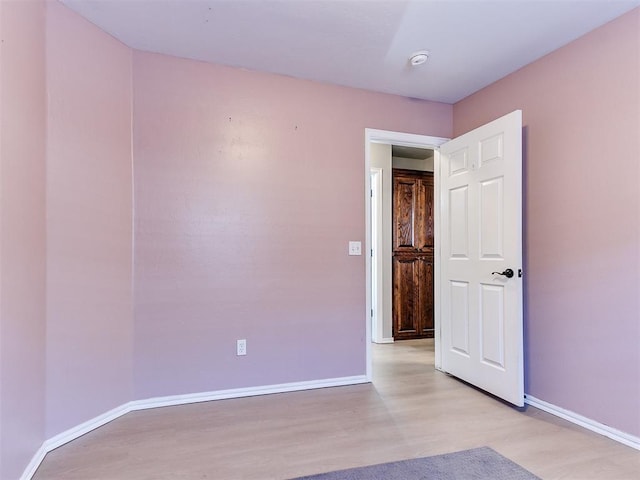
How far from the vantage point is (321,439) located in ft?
6.79

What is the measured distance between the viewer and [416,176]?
4684 mm

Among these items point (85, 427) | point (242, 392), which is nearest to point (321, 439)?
point (242, 392)

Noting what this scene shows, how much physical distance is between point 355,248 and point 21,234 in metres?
2.09

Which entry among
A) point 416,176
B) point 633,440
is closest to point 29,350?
point 633,440

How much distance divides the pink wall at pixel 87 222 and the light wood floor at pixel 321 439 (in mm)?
288

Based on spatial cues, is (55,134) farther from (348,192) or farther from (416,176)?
(416,176)

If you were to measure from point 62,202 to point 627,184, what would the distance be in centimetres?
307

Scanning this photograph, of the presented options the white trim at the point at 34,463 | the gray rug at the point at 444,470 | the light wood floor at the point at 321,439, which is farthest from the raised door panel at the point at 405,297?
the white trim at the point at 34,463

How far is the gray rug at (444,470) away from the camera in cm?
169

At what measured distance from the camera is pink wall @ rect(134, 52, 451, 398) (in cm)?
254

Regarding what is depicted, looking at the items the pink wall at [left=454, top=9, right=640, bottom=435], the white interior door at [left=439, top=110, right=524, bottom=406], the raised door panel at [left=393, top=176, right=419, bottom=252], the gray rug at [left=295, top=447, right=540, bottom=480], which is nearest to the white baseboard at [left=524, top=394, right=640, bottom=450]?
the pink wall at [left=454, top=9, right=640, bottom=435]

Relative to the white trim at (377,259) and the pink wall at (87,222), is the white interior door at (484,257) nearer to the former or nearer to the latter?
the white trim at (377,259)

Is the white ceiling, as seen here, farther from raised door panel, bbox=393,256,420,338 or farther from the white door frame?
raised door panel, bbox=393,256,420,338

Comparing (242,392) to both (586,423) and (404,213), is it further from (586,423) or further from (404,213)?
(404,213)
